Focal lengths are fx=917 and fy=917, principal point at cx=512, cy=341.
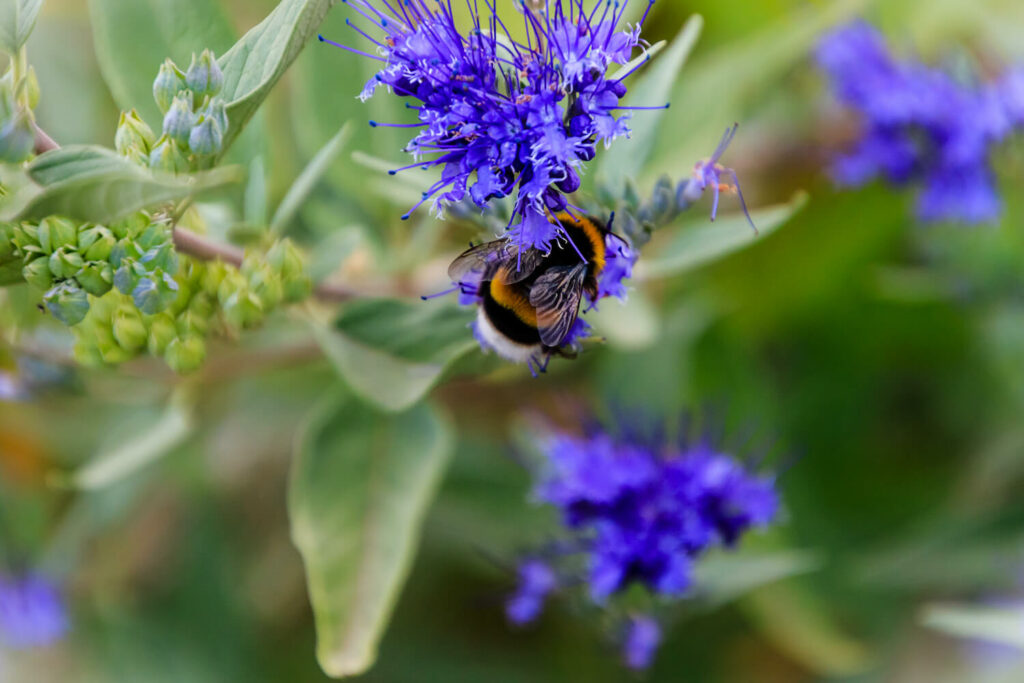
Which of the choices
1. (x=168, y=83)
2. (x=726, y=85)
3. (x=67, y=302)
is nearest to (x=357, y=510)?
(x=67, y=302)

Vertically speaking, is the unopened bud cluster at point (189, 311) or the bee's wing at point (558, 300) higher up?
the unopened bud cluster at point (189, 311)

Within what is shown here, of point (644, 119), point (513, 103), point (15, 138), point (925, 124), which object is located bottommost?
point (925, 124)

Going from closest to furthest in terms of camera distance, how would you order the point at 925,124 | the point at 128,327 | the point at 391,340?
the point at 128,327 → the point at 391,340 → the point at 925,124

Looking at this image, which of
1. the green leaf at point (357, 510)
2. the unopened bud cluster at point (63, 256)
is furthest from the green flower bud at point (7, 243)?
the green leaf at point (357, 510)

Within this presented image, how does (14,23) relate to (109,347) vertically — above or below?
above

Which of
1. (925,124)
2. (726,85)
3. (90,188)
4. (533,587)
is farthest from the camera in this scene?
(726,85)

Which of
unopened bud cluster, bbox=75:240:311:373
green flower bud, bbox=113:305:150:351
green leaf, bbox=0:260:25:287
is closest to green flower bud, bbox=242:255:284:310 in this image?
unopened bud cluster, bbox=75:240:311:373

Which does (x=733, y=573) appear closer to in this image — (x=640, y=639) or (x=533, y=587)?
(x=640, y=639)

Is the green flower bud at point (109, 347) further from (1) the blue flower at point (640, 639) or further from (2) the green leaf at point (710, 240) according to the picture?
(1) the blue flower at point (640, 639)
